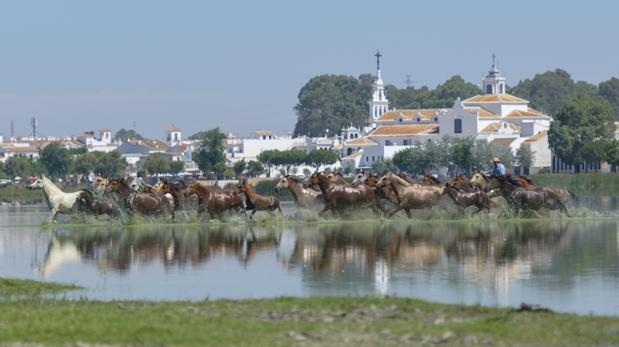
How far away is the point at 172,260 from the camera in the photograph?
30.0m

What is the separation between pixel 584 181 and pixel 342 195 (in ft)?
285

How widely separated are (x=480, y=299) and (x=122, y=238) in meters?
16.2

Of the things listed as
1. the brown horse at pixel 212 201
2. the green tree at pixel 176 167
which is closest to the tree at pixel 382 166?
the green tree at pixel 176 167

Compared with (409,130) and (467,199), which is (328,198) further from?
(409,130)

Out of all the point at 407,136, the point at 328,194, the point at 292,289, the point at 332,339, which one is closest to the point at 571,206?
the point at 328,194

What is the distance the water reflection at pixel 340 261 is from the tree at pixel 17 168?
135761 millimetres

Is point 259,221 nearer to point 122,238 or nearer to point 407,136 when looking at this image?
point 122,238

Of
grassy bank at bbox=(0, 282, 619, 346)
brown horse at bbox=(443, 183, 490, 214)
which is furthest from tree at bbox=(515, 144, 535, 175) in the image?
grassy bank at bbox=(0, 282, 619, 346)

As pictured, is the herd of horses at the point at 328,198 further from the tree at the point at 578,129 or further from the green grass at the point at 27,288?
the tree at the point at 578,129

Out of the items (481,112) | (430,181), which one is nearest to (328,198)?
(430,181)

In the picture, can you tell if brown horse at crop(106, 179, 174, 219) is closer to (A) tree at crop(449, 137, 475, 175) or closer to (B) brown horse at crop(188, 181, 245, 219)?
(B) brown horse at crop(188, 181, 245, 219)

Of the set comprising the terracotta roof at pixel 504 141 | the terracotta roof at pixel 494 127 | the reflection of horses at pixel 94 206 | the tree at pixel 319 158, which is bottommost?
the reflection of horses at pixel 94 206

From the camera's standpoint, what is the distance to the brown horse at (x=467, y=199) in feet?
140

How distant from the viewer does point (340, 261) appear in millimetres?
28922
